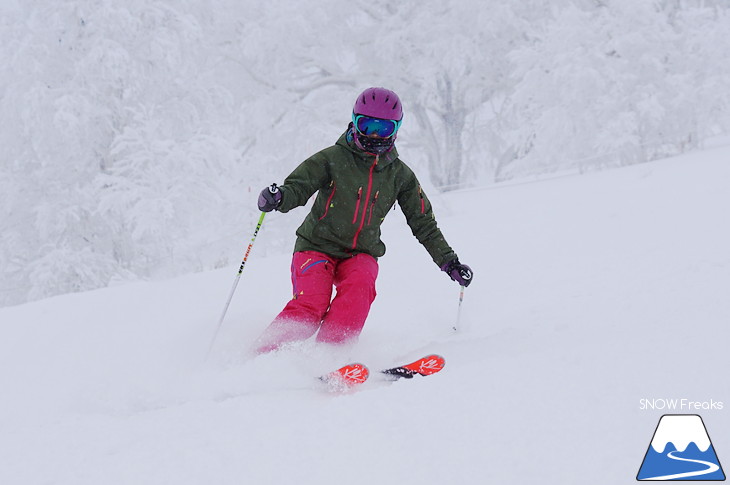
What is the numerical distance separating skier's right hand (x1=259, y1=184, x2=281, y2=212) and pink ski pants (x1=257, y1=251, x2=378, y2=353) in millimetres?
439

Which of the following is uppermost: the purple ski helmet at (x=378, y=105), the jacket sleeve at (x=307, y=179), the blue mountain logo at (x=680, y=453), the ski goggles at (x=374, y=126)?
the purple ski helmet at (x=378, y=105)

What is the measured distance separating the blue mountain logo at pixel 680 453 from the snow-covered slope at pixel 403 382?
41 mm

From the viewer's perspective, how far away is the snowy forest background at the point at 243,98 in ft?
35.0

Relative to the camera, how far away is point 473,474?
189 cm

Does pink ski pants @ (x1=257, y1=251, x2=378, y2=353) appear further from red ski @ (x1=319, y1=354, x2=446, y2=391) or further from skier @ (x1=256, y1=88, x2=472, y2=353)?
red ski @ (x1=319, y1=354, x2=446, y2=391)

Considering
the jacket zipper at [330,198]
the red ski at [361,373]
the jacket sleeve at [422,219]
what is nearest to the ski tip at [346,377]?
the red ski at [361,373]

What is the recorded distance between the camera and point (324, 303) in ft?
11.7

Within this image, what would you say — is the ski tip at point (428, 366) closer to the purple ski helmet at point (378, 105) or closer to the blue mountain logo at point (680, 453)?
the blue mountain logo at point (680, 453)

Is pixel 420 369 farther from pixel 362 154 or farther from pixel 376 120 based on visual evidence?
pixel 376 120

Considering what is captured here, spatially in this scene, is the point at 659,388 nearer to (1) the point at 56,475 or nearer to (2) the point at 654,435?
(2) the point at 654,435

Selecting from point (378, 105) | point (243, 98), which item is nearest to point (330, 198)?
point (378, 105)

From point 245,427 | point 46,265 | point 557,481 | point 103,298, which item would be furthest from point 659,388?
point 46,265

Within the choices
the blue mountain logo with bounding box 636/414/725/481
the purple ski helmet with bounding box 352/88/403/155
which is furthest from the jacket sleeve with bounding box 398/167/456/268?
the blue mountain logo with bounding box 636/414/725/481

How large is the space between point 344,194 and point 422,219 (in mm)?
650
